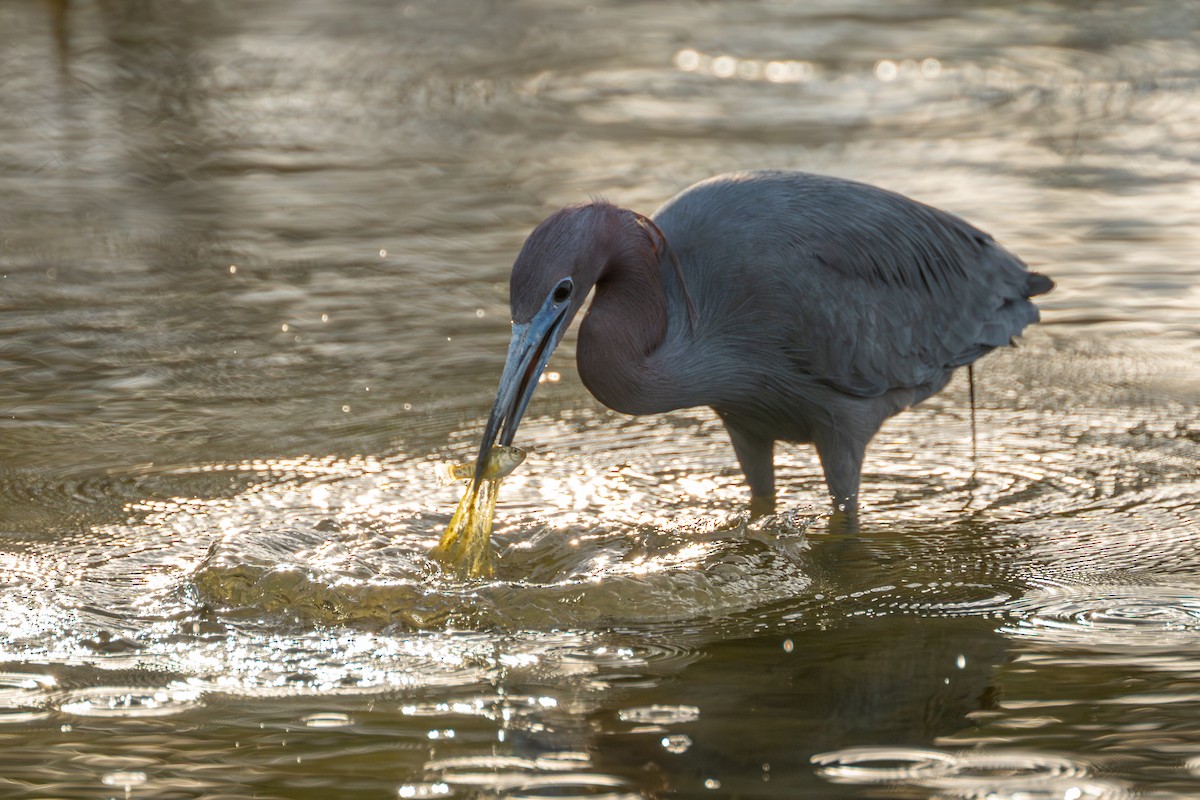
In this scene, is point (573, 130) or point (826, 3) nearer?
point (573, 130)

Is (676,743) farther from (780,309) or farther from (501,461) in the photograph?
(780,309)

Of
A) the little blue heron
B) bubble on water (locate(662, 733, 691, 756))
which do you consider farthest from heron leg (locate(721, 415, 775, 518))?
bubble on water (locate(662, 733, 691, 756))

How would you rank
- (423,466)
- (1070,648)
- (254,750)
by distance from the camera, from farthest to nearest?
(423,466), (1070,648), (254,750)

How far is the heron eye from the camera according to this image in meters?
4.96

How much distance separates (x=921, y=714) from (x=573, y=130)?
8463 mm

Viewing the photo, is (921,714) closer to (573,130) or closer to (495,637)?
(495,637)

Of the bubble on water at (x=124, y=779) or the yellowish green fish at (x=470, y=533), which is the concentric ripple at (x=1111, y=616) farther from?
the bubble on water at (x=124, y=779)

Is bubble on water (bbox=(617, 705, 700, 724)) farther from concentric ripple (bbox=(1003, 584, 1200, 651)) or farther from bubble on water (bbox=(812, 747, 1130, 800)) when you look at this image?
concentric ripple (bbox=(1003, 584, 1200, 651))

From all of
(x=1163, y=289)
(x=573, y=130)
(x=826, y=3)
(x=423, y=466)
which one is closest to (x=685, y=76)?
(x=573, y=130)

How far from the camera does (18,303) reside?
8.63m

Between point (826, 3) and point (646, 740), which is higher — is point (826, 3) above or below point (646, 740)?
above

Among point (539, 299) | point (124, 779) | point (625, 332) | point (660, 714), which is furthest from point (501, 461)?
point (124, 779)

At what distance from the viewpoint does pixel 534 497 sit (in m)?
6.16

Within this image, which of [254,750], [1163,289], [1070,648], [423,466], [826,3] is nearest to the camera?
[254,750]
